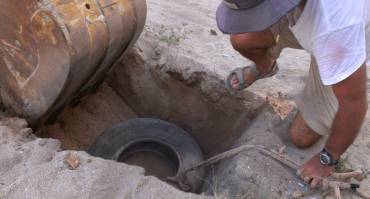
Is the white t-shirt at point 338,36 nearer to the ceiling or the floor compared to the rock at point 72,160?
nearer to the ceiling

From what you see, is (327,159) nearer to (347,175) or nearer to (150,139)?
(347,175)

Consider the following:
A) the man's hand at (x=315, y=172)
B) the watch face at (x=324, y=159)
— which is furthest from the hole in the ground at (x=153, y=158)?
the watch face at (x=324, y=159)

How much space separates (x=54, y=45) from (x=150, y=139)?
1.17m

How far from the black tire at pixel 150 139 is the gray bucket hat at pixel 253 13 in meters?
1.39

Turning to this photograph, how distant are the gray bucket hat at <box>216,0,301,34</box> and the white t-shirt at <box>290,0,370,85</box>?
0.16 metres

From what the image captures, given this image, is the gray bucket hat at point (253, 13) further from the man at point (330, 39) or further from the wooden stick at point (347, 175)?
the wooden stick at point (347, 175)

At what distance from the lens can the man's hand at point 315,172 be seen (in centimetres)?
296

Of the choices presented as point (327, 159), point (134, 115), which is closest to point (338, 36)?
point (327, 159)

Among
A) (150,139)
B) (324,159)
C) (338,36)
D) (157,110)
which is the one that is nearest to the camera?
(338,36)

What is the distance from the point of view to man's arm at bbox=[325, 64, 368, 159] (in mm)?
2500

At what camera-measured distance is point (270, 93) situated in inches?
153

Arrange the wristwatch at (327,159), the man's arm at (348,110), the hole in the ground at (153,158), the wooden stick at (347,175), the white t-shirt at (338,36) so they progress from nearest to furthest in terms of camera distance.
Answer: the white t-shirt at (338,36) < the man's arm at (348,110) < the wristwatch at (327,159) < the wooden stick at (347,175) < the hole in the ground at (153,158)

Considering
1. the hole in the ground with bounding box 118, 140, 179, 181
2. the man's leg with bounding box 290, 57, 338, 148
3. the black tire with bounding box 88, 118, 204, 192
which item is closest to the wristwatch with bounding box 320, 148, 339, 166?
the man's leg with bounding box 290, 57, 338, 148

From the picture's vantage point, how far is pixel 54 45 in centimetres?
306
